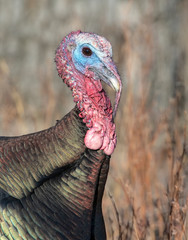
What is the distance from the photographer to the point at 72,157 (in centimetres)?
231

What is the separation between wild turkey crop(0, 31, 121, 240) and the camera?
2.29 m

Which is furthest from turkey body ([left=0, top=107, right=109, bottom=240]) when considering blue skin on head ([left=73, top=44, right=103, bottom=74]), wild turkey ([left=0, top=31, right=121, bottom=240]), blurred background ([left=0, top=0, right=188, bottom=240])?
blurred background ([left=0, top=0, right=188, bottom=240])

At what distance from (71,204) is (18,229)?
0.25 metres

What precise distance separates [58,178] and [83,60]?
49 cm

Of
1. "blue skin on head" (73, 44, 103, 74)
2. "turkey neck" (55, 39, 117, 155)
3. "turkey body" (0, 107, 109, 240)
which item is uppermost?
"blue skin on head" (73, 44, 103, 74)

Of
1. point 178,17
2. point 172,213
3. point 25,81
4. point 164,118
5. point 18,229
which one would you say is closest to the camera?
point 18,229

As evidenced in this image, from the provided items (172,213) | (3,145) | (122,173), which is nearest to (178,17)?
(122,173)

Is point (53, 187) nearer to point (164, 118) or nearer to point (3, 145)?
point (3, 145)

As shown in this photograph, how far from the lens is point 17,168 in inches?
91.4

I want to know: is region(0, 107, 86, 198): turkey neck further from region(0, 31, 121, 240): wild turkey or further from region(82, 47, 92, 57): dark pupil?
region(82, 47, 92, 57): dark pupil

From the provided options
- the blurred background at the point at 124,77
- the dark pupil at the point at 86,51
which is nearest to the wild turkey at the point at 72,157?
the dark pupil at the point at 86,51

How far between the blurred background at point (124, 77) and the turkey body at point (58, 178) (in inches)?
36.2

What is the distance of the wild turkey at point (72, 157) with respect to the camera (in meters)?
2.29

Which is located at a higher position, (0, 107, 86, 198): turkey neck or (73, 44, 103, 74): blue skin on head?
(73, 44, 103, 74): blue skin on head
